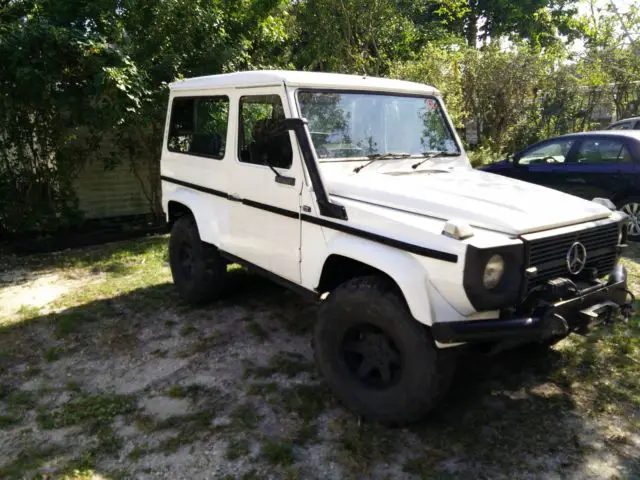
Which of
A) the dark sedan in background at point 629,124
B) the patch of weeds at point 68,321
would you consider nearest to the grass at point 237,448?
the patch of weeds at point 68,321

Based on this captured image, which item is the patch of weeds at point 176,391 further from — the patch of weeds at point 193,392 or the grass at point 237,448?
the grass at point 237,448

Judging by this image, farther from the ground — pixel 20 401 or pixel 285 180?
pixel 285 180

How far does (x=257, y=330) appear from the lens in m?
4.55

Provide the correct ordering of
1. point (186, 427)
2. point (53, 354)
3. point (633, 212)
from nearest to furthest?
point (186, 427) → point (53, 354) → point (633, 212)

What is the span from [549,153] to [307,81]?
17.6 ft

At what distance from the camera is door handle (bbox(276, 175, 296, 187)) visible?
3.50m

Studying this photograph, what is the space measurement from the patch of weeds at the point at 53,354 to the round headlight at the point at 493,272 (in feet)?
11.1

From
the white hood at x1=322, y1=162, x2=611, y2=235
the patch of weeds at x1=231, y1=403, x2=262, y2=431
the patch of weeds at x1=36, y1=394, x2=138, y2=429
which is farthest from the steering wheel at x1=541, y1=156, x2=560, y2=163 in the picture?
the patch of weeds at x1=36, y1=394, x2=138, y2=429

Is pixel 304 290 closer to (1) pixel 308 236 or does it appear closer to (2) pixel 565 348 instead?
(1) pixel 308 236

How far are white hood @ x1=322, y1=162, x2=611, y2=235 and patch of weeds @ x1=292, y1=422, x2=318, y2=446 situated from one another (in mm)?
1396

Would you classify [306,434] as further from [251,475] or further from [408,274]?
[408,274]

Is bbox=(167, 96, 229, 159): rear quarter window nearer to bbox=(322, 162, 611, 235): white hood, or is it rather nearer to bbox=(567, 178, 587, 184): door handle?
bbox=(322, 162, 611, 235): white hood

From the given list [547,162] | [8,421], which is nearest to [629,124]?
[547,162]

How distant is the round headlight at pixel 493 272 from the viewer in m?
2.64
